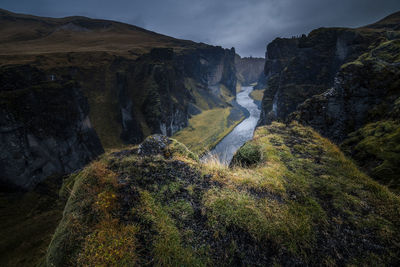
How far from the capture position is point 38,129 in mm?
20859

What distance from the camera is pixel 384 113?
8.39 metres

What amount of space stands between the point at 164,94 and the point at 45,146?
32.4m

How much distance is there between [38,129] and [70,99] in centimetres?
723

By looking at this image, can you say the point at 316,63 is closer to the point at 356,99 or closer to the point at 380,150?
the point at 356,99

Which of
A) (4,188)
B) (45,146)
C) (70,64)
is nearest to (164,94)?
(70,64)

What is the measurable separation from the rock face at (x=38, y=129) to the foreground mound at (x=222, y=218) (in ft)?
Answer: 77.7

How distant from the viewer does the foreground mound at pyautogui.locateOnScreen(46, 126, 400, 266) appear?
10.6 feet

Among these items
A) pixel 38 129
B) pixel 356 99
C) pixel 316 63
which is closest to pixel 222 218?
pixel 356 99

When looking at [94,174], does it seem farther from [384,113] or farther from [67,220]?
[384,113]

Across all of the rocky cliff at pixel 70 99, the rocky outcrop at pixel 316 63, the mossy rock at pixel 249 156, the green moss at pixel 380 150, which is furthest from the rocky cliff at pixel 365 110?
the rocky cliff at pixel 70 99

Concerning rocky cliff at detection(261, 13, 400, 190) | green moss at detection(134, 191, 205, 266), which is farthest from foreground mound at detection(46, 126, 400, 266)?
rocky cliff at detection(261, 13, 400, 190)

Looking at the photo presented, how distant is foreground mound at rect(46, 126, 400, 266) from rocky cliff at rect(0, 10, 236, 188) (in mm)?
24184

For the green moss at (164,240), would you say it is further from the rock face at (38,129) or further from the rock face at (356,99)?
the rock face at (38,129)

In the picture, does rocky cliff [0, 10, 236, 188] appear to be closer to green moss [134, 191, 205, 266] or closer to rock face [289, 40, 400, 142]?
green moss [134, 191, 205, 266]
